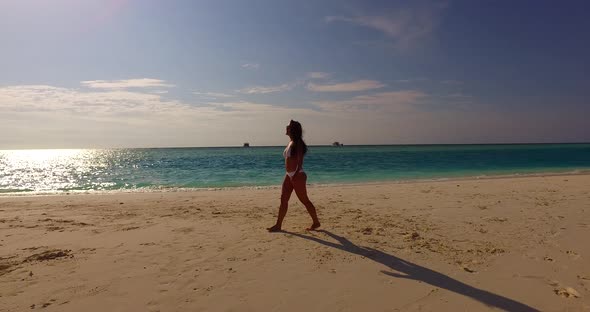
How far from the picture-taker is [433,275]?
4562 millimetres

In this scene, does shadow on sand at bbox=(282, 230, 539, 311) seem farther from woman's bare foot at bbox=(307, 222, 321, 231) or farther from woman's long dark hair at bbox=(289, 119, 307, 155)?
woman's long dark hair at bbox=(289, 119, 307, 155)

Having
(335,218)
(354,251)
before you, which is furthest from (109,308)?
(335,218)

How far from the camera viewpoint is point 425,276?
453 cm

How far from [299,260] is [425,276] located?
177cm

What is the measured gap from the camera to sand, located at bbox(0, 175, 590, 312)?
387 cm

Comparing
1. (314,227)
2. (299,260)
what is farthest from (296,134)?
(299,260)

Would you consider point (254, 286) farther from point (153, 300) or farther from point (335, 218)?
point (335, 218)

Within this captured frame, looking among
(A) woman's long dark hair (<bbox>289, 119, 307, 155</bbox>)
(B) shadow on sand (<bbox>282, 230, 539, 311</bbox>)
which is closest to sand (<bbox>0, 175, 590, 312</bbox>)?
(B) shadow on sand (<bbox>282, 230, 539, 311</bbox>)

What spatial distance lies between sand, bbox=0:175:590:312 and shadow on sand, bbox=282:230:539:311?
0.6 inches

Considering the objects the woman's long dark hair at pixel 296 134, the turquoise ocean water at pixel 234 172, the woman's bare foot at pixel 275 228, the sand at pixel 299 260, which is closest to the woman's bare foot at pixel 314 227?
the sand at pixel 299 260

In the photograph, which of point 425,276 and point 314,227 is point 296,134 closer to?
point 314,227

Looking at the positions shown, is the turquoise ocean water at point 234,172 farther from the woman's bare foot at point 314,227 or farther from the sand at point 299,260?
the woman's bare foot at point 314,227

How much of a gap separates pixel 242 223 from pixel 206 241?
157cm

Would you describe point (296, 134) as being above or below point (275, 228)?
above
